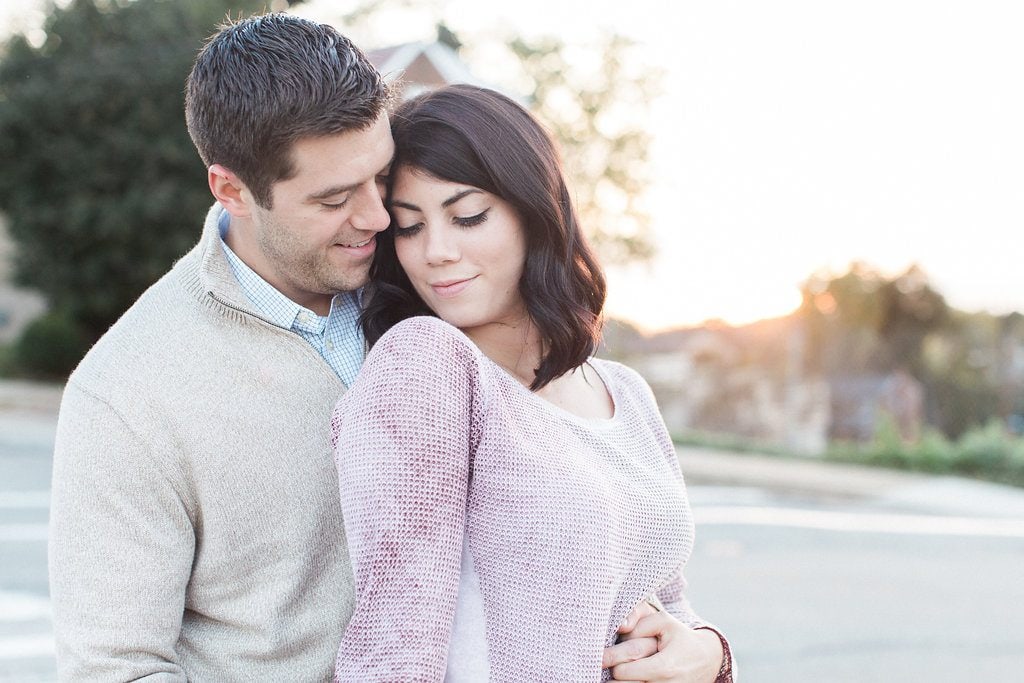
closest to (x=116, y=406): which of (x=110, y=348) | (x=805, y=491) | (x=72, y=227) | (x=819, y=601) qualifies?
(x=110, y=348)

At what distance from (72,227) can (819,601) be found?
1131cm

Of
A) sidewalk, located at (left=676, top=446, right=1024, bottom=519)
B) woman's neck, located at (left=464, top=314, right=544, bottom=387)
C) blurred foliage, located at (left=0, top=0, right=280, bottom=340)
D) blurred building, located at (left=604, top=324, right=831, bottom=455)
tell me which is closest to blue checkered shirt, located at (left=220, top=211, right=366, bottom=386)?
woman's neck, located at (left=464, top=314, right=544, bottom=387)

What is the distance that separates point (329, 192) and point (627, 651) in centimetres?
103

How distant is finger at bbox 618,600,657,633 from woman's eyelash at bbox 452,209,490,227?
0.82 meters

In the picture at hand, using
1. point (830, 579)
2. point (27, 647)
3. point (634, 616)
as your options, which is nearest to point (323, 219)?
point (634, 616)

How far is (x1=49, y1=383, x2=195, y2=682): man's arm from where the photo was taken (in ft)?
5.59

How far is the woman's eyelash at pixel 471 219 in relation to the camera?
2076 millimetres

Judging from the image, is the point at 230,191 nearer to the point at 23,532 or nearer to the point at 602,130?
the point at 23,532

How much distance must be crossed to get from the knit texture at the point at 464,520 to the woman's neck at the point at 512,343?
32cm

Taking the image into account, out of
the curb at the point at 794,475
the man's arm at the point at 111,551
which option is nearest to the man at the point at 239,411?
the man's arm at the point at 111,551

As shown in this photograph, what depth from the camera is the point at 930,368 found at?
1698 centimetres

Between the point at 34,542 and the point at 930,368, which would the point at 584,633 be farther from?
the point at 930,368

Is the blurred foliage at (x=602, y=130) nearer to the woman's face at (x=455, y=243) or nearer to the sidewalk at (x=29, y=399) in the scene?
the sidewalk at (x=29, y=399)

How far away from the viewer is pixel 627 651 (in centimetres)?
188
